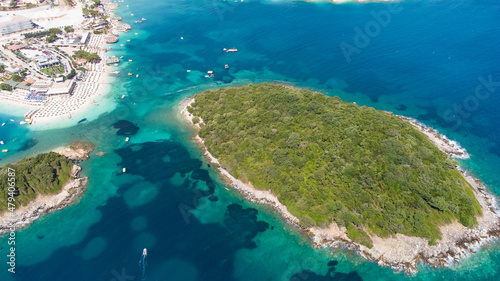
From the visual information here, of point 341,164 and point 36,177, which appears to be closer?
point 36,177

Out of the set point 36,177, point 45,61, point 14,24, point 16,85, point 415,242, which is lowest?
point 36,177

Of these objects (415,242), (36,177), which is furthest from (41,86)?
(415,242)

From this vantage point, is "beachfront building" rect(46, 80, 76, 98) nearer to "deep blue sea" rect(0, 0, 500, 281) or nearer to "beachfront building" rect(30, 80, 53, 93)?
"beachfront building" rect(30, 80, 53, 93)

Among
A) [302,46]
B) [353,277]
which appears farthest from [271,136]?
[302,46]

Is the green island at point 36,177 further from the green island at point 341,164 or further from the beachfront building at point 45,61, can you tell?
the beachfront building at point 45,61

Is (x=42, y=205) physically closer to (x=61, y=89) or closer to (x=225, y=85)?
(x=61, y=89)

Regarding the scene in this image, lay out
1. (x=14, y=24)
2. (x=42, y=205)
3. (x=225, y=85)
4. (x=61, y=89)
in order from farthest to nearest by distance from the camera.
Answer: (x=14, y=24) → (x=225, y=85) → (x=61, y=89) → (x=42, y=205)

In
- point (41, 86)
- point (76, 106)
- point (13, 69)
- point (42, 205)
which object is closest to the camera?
point (42, 205)

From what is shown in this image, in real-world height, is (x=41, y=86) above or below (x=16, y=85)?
above
